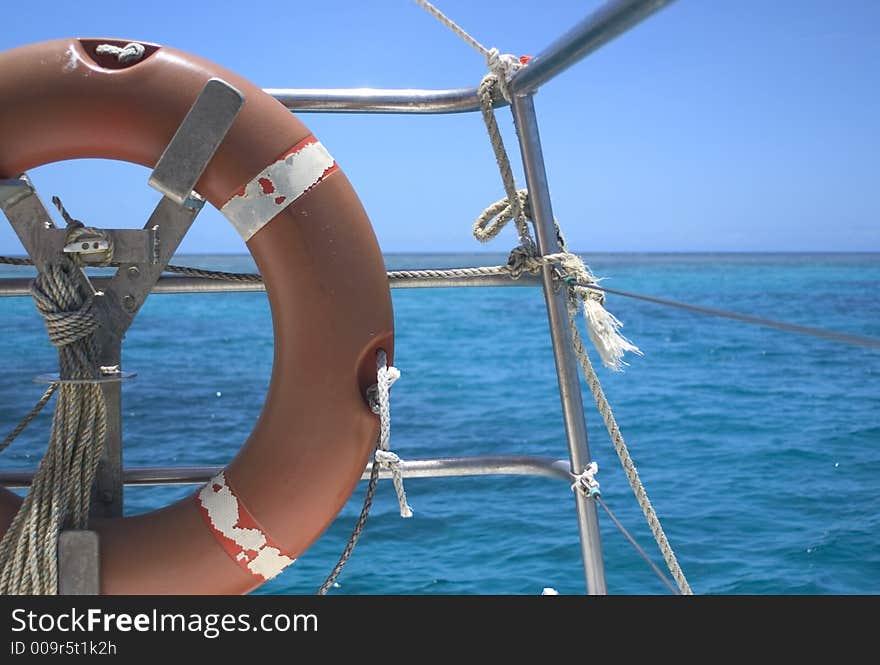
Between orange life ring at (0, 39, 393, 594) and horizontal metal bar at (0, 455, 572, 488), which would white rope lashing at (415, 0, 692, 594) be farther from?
orange life ring at (0, 39, 393, 594)

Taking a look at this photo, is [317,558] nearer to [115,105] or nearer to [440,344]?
[115,105]

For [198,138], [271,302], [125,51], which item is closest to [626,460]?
[271,302]

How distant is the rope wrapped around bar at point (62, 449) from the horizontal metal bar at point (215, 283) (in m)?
0.06

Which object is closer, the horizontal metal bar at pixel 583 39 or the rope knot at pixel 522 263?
the horizontal metal bar at pixel 583 39

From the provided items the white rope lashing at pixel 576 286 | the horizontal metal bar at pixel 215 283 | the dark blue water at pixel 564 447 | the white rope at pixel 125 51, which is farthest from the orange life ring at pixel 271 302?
the dark blue water at pixel 564 447

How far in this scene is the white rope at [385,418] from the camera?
105 centimetres

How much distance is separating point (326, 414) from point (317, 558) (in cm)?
263

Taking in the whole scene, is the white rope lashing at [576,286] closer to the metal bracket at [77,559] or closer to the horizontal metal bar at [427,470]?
the horizontal metal bar at [427,470]

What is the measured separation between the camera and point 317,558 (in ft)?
11.7

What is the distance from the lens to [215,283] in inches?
46.0

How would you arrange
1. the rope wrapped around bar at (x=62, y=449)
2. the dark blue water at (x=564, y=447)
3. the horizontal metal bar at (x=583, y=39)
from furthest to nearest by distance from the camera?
the dark blue water at (x=564, y=447) → the rope wrapped around bar at (x=62, y=449) → the horizontal metal bar at (x=583, y=39)

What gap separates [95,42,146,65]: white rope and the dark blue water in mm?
2493

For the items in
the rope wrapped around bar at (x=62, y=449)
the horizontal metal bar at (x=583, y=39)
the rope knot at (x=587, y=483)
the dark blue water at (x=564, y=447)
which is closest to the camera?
the horizontal metal bar at (x=583, y=39)

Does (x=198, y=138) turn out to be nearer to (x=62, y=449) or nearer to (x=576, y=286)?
(x=62, y=449)
